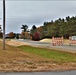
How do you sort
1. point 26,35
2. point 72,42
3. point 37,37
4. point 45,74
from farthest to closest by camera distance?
point 26,35
point 37,37
point 72,42
point 45,74

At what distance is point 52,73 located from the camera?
35.8 ft

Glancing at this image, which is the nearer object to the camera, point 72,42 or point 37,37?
point 72,42

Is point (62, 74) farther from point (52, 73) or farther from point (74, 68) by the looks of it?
point (74, 68)

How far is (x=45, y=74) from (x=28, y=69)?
4.88 feet

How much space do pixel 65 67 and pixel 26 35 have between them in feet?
514

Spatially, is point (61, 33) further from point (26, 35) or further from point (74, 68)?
point (74, 68)

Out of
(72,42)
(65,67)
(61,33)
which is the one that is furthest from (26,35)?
(65,67)

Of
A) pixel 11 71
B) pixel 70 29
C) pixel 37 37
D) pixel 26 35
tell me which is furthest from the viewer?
pixel 26 35

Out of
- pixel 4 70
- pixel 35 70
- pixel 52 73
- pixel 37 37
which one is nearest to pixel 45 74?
pixel 52 73

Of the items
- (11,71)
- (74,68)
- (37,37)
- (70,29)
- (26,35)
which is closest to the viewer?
(11,71)

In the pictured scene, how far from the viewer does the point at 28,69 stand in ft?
39.1

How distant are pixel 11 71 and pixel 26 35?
158 metres

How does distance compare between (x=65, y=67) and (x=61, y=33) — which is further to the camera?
(x=61, y=33)

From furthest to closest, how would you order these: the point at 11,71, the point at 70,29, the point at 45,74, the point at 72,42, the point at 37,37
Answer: the point at 37,37 → the point at 70,29 → the point at 72,42 → the point at 11,71 → the point at 45,74
